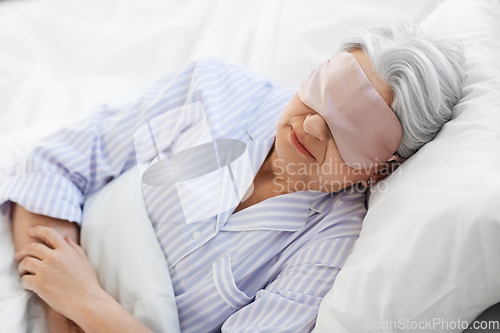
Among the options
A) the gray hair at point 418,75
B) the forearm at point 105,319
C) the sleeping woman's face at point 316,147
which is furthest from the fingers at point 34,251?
the gray hair at point 418,75

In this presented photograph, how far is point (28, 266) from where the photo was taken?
2.97 feet

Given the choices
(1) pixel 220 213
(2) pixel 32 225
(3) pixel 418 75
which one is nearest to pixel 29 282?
(2) pixel 32 225

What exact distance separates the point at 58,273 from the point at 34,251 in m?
0.09

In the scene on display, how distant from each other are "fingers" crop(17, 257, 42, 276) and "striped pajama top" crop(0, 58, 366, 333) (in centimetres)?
11

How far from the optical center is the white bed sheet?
135cm

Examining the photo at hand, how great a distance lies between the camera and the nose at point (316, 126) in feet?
2.78

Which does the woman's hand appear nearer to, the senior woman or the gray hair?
the senior woman

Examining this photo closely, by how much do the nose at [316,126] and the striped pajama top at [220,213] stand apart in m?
0.20

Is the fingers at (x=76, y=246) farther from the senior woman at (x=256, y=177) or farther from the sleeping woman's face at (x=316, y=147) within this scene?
the sleeping woman's face at (x=316, y=147)

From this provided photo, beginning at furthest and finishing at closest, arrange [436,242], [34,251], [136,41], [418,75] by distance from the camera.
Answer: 1. [136,41]
2. [34,251]
3. [418,75]
4. [436,242]

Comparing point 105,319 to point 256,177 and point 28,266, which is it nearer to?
point 28,266

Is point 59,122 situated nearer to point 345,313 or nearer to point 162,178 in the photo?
point 162,178

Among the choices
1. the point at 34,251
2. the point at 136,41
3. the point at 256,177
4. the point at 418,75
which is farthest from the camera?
the point at 136,41

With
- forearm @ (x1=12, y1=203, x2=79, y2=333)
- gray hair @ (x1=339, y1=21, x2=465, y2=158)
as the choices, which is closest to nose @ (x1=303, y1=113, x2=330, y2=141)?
gray hair @ (x1=339, y1=21, x2=465, y2=158)
